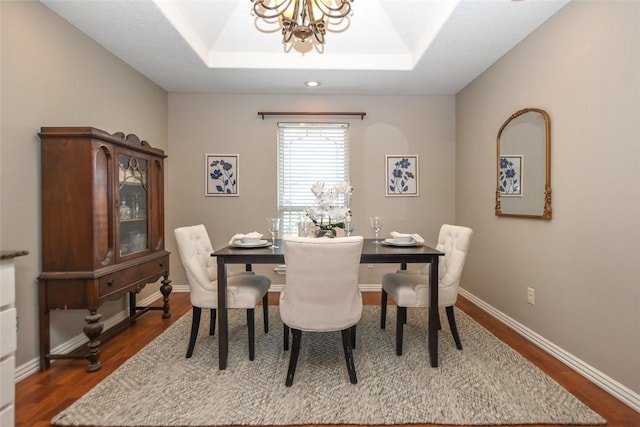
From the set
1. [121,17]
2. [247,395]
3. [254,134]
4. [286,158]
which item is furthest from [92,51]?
[247,395]

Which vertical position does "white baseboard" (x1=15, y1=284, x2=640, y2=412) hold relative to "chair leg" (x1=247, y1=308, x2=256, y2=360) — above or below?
below

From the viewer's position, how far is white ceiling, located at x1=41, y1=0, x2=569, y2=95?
2270 millimetres

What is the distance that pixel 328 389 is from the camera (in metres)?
1.82

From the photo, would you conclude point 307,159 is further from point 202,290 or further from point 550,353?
point 550,353

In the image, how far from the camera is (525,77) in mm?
2582

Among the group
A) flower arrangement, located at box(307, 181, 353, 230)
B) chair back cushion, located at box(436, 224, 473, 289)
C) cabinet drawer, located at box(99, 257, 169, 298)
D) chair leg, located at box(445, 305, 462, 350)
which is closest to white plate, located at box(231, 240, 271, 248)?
flower arrangement, located at box(307, 181, 353, 230)

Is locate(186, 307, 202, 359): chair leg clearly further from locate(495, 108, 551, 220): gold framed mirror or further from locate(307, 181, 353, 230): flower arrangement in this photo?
locate(495, 108, 551, 220): gold framed mirror

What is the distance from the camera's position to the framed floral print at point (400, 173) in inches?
154

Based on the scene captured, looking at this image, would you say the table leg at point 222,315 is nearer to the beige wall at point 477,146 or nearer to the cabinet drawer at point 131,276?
the cabinet drawer at point 131,276

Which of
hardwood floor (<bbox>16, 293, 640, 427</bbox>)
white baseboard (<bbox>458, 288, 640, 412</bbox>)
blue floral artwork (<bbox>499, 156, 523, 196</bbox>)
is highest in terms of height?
blue floral artwork (<bbox>499, 156, 523, 196</bbox>)

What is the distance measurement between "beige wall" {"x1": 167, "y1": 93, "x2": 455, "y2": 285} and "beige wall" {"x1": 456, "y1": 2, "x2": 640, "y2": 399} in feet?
3.45

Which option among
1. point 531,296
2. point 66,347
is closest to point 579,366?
point 531,296

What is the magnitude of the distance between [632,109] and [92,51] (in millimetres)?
3711

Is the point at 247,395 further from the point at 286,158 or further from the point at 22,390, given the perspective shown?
the point at 286,158
